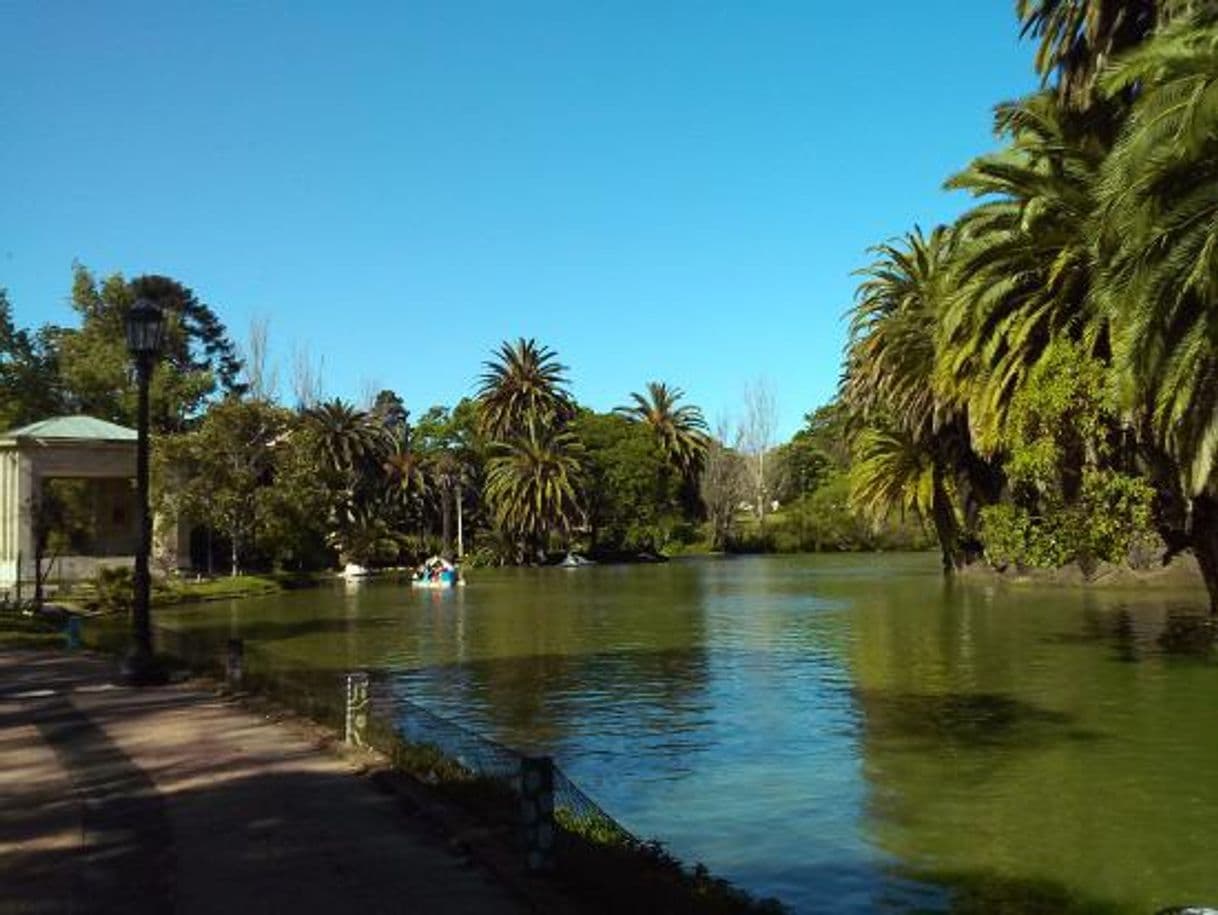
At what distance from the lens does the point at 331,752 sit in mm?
12102

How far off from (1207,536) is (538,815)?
2148 cm

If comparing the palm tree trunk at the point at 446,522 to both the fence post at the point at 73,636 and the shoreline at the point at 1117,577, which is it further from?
the fence post at the point at 73,636

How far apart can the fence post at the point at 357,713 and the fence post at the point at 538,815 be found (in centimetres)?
512

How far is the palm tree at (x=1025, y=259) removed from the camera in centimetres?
2634

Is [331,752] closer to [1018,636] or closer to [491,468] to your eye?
[1018,636]

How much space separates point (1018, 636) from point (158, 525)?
135 ft

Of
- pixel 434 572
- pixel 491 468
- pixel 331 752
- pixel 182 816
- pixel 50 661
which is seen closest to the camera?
pixel 182 816

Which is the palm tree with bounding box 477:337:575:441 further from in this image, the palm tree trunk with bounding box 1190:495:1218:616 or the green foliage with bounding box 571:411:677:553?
the palm tree trunk with bounding box 1190:495:1218:616

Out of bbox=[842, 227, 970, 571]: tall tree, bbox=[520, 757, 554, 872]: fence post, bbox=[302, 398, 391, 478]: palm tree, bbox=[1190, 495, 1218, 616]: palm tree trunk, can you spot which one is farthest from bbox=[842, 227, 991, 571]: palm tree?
bbox=[520, 757, 554, 872]: fence post

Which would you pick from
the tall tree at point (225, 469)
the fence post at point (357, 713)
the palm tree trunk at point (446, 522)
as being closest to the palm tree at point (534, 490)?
the palm tree trunk at point (446, 522)

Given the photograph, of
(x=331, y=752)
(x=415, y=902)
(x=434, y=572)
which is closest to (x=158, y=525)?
(x=434, y=572)

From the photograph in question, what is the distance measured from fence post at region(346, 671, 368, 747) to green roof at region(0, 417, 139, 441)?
42013 millimetres

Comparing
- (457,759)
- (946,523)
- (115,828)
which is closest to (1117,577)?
(946,523)

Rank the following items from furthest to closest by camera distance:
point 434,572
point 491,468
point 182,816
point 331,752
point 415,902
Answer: point 491,468, point 434,572, point 331,752, point 182,816, point 415,902
